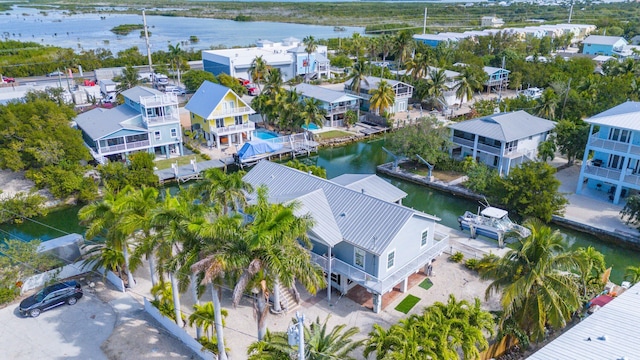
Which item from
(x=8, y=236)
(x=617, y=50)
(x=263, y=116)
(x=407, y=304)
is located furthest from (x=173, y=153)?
(x=617, y=50)

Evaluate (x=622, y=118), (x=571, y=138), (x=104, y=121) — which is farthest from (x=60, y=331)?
(x=571, y=138)

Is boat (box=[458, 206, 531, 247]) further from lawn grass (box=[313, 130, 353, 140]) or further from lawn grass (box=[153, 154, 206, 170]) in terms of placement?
lawn grass (box=[153, 154, 206, 170])

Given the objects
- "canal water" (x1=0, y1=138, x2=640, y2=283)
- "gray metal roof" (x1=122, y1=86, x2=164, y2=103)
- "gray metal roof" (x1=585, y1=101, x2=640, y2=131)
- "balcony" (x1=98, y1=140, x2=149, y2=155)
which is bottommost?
"canal water" (x1=0, y1=138, x2=640, y2=283)

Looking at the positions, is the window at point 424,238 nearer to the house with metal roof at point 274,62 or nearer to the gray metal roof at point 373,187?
the gray metal roof at point 373,187

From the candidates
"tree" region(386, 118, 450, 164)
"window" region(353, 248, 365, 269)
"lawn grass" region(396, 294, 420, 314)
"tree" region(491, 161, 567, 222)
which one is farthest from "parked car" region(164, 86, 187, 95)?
"lawn grass" region(396, 294, 420, 314)

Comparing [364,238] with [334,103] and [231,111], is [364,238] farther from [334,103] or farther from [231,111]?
[334,103]

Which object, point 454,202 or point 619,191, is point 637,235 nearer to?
point 619,191

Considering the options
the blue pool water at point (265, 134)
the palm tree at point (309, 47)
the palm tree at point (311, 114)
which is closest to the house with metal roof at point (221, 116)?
the blue pool water at point (265, 134)
